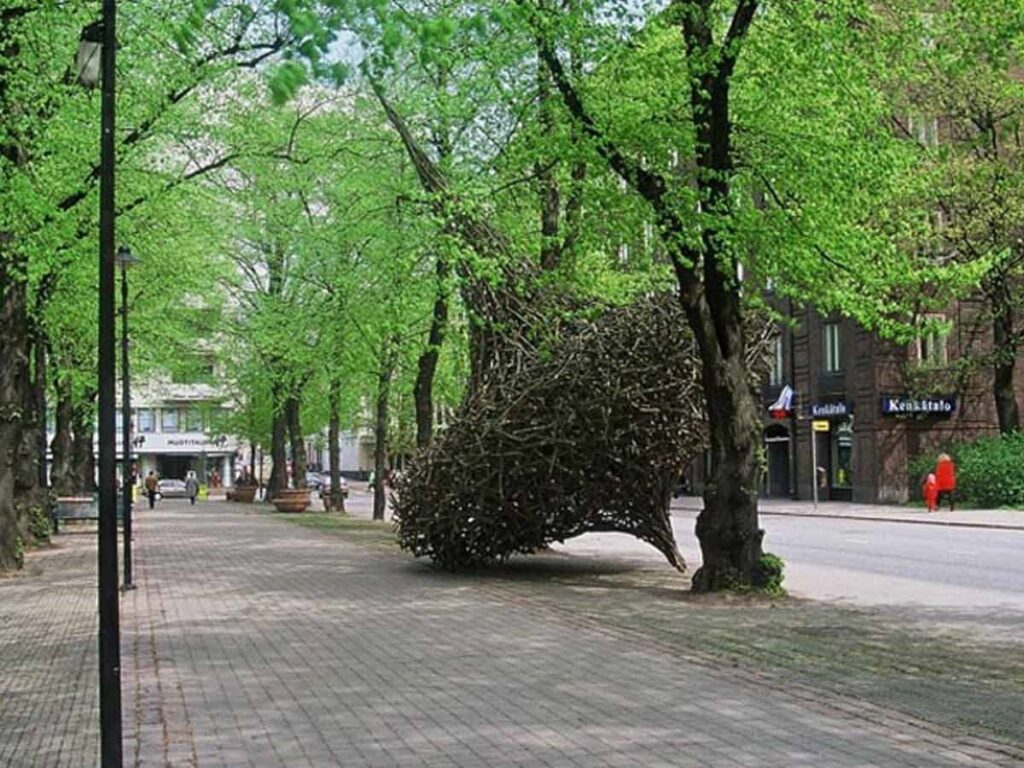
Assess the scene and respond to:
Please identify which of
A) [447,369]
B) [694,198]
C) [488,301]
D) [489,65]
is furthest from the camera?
[447,369]

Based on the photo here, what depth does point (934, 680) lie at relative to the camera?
947cm

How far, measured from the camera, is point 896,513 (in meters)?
37.7

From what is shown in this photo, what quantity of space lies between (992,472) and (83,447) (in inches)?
1305

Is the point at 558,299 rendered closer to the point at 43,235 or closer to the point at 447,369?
the point at 43,235

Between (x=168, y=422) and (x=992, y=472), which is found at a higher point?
(x=168, y=422)

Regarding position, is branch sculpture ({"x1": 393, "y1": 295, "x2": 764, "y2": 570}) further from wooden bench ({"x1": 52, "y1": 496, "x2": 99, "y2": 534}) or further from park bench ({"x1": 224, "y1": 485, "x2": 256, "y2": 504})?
park bench ({"x1": 224, "y1": 485, "x2": 256, "y2": 504})

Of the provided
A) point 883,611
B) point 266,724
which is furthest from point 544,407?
point 266,724

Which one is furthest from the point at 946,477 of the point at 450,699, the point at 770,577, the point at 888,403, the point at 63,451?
the point at 450,699

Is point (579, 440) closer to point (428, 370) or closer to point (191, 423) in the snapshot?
point (428, 370)

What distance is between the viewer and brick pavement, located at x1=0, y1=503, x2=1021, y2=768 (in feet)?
23.5

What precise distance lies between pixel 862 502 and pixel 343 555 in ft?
85.7

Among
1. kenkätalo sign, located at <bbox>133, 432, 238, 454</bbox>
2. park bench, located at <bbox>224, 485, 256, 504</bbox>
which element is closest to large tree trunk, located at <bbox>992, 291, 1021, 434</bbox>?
park bench, located at <bbox>224, 485, 256, 504</bbox>

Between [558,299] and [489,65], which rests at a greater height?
[489,65]

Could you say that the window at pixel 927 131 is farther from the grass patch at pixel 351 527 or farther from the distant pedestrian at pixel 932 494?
the grass patch at pixel 351 527
